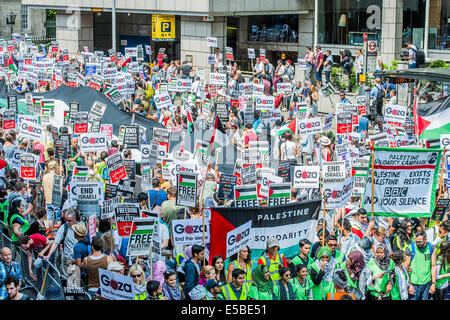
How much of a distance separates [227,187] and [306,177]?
4.41 feet

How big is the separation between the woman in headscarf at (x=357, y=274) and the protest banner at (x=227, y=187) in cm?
356

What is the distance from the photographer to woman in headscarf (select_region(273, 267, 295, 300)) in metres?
10.1

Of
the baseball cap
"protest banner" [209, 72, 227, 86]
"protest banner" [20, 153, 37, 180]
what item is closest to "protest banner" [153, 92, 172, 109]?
"protest banner" [209, 72, 227, 86]

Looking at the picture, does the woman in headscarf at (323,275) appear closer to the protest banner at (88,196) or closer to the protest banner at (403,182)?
the protest banner at (403,182)

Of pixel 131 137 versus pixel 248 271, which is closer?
pixel 248 271

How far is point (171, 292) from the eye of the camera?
997cm

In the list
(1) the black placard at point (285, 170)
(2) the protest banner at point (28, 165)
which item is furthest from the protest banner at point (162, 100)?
(1) the black placard at point (285, 170)

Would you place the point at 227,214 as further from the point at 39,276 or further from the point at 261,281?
the point at 39,276

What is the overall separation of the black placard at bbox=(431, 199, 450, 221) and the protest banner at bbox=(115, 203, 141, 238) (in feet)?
14.8

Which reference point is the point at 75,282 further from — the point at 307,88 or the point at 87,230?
the point at 307,88

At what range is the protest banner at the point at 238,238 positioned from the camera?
10344mm

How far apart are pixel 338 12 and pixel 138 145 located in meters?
19.0

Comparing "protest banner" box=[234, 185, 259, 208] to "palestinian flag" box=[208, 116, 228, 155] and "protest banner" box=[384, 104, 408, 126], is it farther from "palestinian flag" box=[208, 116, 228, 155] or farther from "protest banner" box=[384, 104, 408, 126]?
"protest banner" box=[384, 104, 408, 126]

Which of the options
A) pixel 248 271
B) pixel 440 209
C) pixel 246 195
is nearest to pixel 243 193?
pixel 246 195
